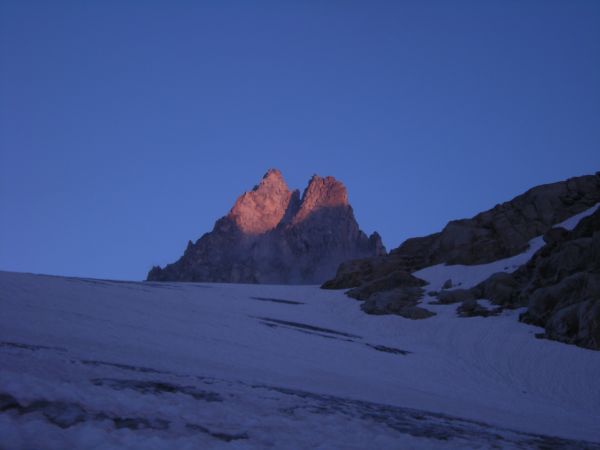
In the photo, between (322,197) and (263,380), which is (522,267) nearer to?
(263,380)

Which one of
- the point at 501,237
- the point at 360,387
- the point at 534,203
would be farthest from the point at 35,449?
the point at 534,203

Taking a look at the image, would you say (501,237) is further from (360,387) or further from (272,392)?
(272,392)

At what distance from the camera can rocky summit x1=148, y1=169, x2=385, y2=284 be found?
387ft

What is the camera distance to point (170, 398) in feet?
27.9

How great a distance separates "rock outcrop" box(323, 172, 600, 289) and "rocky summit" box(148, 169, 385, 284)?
5633 cm

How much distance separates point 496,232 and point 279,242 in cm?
7824

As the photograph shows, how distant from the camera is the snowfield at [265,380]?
681 centimetres

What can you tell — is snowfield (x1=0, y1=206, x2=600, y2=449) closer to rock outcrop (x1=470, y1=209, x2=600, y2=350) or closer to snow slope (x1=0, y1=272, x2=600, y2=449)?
snow slope (x1=0, y1=272, x2=600, y2=449)

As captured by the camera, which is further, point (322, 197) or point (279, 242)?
point (322, 197)

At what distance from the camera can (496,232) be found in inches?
1998

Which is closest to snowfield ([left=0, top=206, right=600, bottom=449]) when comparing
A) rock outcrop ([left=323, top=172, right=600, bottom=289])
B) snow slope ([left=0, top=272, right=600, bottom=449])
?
snow slope ([left=0, top=272, right=600, bottom=449])

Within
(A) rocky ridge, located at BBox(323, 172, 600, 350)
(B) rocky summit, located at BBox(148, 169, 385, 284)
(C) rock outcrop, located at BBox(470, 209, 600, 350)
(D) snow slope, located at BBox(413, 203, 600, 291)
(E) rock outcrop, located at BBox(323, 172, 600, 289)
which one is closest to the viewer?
(C) rock outcrop, located at BBox(470, 209, 600, 350)

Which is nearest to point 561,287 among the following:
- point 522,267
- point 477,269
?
point 522,267

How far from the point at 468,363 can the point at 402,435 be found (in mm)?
18168
